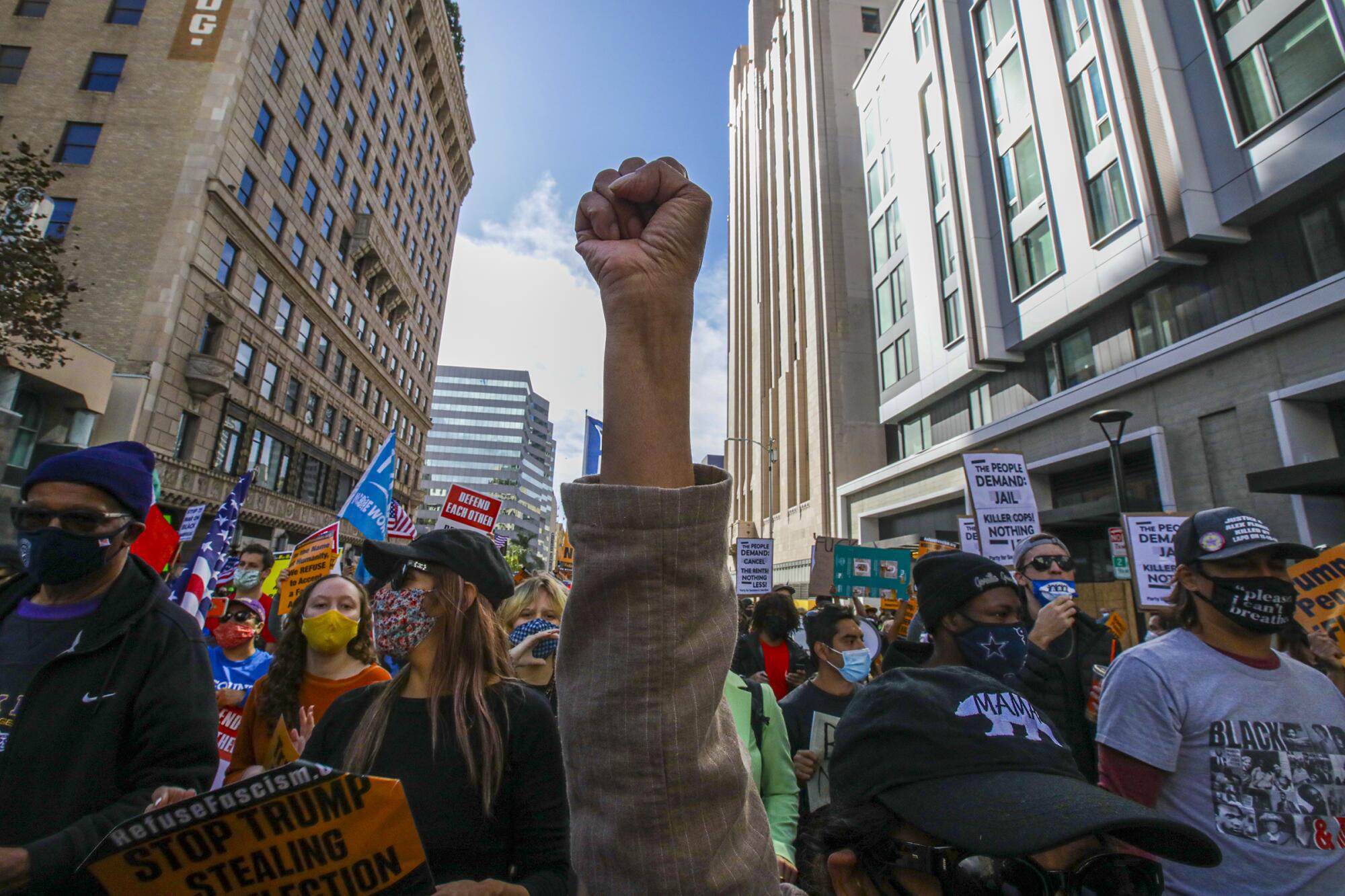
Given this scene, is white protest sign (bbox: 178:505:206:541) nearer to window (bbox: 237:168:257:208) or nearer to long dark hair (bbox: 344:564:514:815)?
long dark hair (bbox: 344:564:514:815)

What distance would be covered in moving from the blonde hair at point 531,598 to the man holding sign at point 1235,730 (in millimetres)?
2979

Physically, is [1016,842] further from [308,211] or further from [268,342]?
[308,211]

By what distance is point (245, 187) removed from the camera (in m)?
25.4

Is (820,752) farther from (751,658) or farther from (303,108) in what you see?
(303,108)

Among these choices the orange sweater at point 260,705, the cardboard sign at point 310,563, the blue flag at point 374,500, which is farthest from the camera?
the blue flag at point 374,500

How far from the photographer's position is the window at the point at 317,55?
→ 2923cm

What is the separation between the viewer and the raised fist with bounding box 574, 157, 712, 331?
101 centimetres

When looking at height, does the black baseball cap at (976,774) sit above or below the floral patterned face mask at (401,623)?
below

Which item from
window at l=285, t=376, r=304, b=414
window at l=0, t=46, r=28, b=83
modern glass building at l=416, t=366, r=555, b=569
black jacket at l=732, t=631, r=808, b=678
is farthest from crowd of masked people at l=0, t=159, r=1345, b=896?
modern glass building at l=416, t=366, r=555, b=569

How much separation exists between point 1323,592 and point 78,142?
34.5 metres

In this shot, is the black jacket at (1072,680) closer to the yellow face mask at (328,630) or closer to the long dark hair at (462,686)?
the long dark hair at (462,686)

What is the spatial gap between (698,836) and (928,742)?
89 cm

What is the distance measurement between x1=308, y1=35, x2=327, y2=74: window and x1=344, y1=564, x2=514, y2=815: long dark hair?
116 feet

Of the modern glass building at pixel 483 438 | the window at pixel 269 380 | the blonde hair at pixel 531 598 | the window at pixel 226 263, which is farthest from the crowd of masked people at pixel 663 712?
the modern glass building at pixel 483 438
